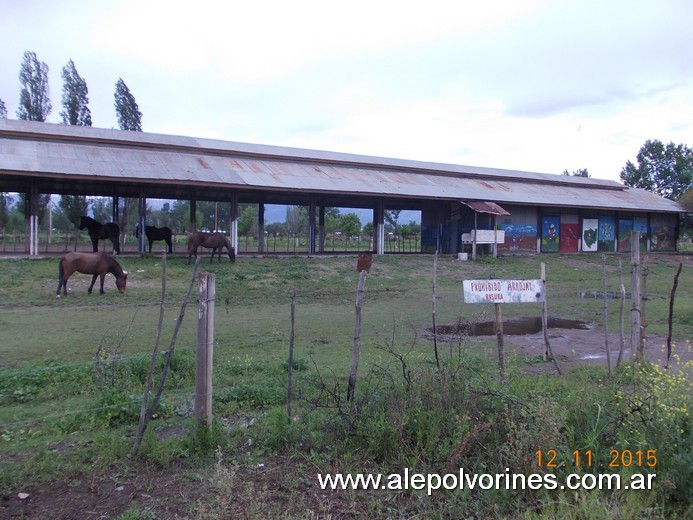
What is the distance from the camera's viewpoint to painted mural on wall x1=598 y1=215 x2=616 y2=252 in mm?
36256

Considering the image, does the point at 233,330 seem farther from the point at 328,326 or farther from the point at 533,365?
the point at 533,365

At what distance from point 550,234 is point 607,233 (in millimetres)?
5222

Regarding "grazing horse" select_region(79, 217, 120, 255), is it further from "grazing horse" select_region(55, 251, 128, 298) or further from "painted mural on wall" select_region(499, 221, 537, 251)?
"painted mural on wall" select_region(499, 221, 537, 251)

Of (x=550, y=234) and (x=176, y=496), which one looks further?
(x=550, y=234)

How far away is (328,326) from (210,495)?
799 cm

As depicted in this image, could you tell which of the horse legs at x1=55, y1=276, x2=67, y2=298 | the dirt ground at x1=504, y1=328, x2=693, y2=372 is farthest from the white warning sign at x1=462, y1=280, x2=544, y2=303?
the horse legs at x1=55, y1=276, x2=67, y2=298

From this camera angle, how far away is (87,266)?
1534 cm

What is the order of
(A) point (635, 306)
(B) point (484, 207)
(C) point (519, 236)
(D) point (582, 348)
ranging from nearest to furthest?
(A) point (635, 306)
(D) point (582, 348)
(B) point (484, 207)
(C) point (519, 236)

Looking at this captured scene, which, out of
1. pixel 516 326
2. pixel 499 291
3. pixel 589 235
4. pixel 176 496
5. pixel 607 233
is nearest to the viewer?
pixel 176 496

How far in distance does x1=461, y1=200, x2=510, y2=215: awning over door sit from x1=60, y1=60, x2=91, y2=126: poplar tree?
32.8 metres

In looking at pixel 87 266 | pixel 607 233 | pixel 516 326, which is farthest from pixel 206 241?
pixel 607 233

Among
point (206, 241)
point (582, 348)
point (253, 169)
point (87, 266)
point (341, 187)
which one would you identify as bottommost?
point (582, 348)
